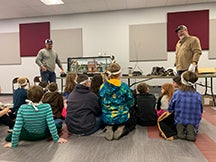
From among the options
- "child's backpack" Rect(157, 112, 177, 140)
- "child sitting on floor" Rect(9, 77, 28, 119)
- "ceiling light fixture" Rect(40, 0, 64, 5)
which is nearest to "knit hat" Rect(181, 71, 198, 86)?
"child's backpack" Rect(157, 112, 177, 140)

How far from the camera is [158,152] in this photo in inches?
74.7

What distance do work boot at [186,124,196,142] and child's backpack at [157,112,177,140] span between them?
149 millimetres

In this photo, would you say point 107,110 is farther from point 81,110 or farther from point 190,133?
point 190,133

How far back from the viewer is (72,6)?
5637 mm

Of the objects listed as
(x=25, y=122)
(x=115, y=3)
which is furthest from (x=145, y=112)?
(x=115, y=3)

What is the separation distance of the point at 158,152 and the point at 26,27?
640cm

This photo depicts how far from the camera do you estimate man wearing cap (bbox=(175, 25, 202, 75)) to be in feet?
10.8

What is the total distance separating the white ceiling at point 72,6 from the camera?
17.4 feet

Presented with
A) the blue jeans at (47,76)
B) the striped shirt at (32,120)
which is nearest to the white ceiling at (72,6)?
the blue jeans at (47,76)

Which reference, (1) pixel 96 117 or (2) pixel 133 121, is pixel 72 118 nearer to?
(1) pixel 96 117

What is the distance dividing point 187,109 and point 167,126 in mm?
348

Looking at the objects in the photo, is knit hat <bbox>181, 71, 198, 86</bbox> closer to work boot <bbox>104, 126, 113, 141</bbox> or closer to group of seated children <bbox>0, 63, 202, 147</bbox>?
group of seated children <bbox>0, 63, 202, 147</bbox>

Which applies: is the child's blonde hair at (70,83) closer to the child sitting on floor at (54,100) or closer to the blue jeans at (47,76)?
the child sitting on floor at (54,100)

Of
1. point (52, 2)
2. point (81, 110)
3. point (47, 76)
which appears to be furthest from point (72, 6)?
point (81, 110)
